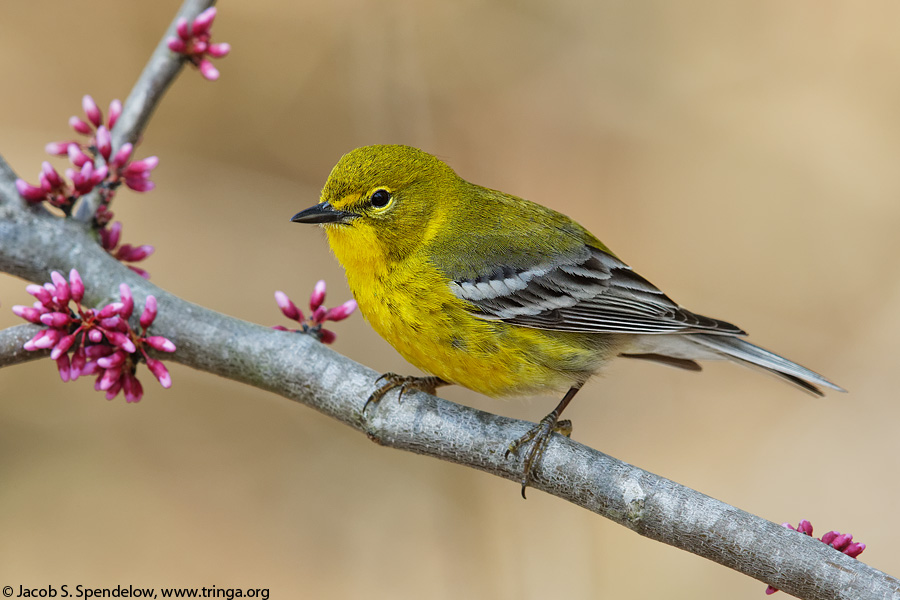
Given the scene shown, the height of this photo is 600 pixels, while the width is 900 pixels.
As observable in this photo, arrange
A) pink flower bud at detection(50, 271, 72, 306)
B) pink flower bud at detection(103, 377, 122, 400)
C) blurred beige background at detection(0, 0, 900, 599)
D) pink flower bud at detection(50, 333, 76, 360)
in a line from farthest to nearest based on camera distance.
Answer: blurred beige background at detection(0, 0, 900, 599)
pink flower bud at detection(103, 377, 122, 400)
pink flower bud at detection(50, 271, 72, 306)
pink flower bud at detection(50, 333, 76, 360)

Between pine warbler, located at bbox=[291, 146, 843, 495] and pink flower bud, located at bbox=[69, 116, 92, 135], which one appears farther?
pink flower bud, located at bbox=[69, 116, 92, 135]

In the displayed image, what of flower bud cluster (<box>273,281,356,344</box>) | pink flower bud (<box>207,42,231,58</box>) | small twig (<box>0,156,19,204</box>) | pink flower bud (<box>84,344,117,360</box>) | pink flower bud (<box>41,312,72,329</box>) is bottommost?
pink flower bud (<box>84,344,117,360</box>)

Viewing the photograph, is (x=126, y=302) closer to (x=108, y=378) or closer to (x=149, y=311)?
(x=149, y=311)

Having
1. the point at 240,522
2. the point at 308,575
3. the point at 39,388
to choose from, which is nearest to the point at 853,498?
the point at 308,575

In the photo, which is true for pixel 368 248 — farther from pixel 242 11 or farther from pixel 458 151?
pixel 242 11

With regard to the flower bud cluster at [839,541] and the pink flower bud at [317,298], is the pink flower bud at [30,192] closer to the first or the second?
the pink flower bud at [317,298]

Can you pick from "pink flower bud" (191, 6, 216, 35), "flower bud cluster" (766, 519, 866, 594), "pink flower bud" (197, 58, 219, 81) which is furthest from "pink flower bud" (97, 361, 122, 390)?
"flower bud cluster" (766, 519, 866, 594)

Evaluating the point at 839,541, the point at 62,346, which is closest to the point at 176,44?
the point at 62,346

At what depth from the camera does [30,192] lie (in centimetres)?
405

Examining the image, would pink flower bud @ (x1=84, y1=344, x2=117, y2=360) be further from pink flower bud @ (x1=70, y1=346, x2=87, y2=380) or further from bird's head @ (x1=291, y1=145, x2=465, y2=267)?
bird's head @ (x1=291, y1=145, x2=465, y2=267)

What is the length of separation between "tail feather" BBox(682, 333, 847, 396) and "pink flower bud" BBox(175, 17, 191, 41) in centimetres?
339

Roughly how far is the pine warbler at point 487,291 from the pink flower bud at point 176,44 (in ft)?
3.50

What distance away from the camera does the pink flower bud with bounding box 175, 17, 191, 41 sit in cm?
441

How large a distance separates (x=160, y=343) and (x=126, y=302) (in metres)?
0.26
